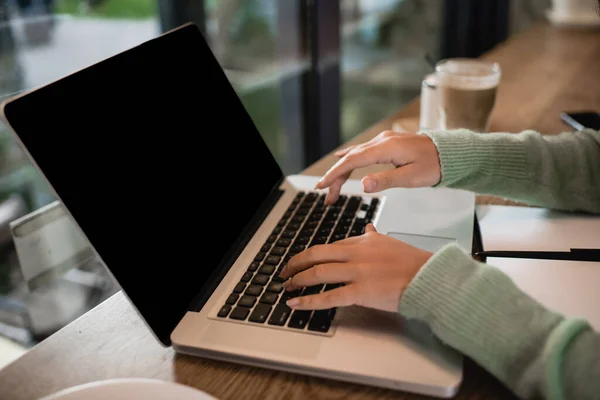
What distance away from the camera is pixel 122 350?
1.78 feet

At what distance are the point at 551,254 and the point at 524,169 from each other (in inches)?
5.7

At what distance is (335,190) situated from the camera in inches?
28.3

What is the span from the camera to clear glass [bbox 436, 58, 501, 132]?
0.99m

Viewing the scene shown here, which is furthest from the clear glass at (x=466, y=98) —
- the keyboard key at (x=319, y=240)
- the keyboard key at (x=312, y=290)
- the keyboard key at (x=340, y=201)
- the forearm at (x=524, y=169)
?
the keyboard key at (x=312, y=290)

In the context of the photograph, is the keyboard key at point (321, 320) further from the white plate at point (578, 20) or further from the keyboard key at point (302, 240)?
the white plate at point (578, 20)

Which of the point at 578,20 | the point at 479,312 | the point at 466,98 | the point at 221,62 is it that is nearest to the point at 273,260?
the point at 479,312

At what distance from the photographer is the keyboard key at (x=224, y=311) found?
55 centimetres

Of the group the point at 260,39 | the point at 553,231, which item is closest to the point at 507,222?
the point at 553,231

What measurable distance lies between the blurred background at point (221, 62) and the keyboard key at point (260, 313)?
246 mm

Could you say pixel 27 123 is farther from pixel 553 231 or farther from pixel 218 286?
pixel 553 231

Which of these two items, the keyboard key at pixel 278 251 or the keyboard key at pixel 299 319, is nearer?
the keyboard key at pixel 299 319

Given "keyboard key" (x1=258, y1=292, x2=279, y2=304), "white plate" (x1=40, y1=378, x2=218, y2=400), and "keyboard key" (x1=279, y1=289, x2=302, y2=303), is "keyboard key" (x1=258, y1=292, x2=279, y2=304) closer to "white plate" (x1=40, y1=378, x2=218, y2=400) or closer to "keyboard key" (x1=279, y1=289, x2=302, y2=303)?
"keyboard key" (x1=279, y1=289, x2=302, y2=303)

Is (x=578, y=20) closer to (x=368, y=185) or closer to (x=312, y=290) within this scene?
(x=368, y=185)

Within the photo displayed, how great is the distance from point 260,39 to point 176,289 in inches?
44.0
